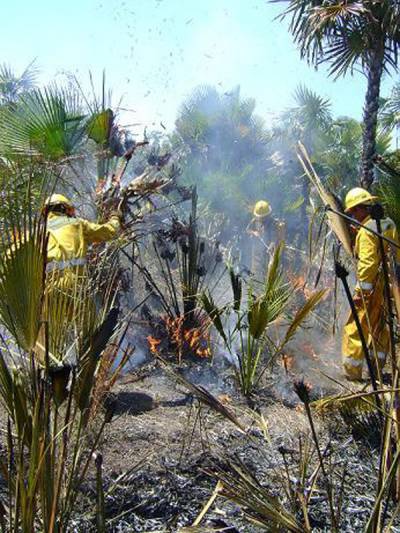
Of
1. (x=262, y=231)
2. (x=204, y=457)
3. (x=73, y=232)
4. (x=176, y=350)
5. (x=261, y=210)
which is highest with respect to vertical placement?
(x=261, y=210)

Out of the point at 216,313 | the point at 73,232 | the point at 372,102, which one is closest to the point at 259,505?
the point at 216,313

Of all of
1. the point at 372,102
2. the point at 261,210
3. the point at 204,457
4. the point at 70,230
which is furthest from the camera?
the point at 261,210

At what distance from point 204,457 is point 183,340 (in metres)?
2.68

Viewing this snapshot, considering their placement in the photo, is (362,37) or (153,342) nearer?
(153,342)

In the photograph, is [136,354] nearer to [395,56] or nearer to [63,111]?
[63,111]

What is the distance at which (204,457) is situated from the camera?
2.75 metres

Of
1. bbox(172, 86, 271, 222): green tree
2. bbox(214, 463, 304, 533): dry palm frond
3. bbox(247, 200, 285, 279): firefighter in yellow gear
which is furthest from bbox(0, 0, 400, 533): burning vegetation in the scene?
bbox(172, 86, 271, 222): green tree

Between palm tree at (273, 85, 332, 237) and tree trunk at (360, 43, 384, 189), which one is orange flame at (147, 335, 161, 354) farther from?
palm tree at (273, 85, 332, 237)

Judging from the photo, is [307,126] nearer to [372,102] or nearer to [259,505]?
[372,102]

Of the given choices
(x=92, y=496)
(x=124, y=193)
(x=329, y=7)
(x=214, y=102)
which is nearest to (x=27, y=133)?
(x=124, y=193)

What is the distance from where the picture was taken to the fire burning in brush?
5254 millimetres

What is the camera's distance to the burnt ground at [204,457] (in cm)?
229

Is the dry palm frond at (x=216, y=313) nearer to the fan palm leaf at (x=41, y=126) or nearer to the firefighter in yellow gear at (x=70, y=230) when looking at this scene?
the firefighter in yellow gear at (x=70, y=230)

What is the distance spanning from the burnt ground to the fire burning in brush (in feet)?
2.51
